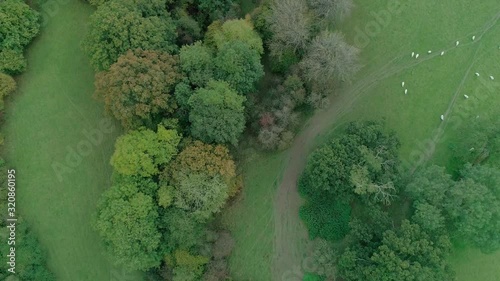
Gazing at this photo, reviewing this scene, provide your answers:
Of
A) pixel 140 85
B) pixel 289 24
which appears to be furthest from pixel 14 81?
pixel 289 24

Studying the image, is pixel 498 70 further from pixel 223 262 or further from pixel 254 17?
pixel 223 262

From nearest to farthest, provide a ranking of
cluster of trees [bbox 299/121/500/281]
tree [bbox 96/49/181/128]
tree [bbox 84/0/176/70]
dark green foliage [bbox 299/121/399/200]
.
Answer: cluster of trees [bbox 299/121/500/281], tree [bbox 96/49/181/128], dark green foliage [bbox 299/121/399/200], tree [bbox 84/0/176/70]

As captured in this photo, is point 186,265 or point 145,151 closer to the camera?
point 145,151

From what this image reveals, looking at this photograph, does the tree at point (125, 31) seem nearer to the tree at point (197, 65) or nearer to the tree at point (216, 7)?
the tree at point (197, 65)

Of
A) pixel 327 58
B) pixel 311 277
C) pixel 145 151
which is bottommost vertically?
pixel 311 277

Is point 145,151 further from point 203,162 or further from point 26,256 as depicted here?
point 26,256

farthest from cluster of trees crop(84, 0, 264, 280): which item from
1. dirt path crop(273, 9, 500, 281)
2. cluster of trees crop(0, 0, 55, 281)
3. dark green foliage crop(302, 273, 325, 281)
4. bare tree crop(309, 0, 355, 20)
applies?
dark green foliage crop(302, 273, 325, 281)

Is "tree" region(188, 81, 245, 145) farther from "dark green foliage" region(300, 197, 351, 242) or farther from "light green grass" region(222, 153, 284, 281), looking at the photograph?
"dark green foliage" region(300, 197, 351, 242)

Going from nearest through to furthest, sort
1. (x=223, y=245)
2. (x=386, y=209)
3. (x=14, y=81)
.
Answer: (x=223, y=245) → (x=386, y=209) → (x=14, y=81)
